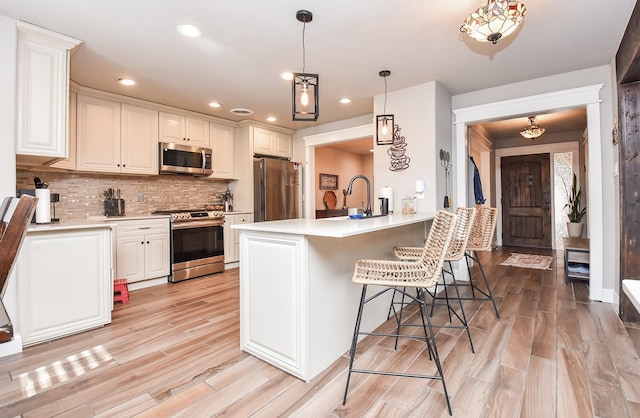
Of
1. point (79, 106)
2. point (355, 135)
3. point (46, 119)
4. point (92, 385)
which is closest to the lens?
point (92, 385)

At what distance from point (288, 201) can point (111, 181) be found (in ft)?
8.24

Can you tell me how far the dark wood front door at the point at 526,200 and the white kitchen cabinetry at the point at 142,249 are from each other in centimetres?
674

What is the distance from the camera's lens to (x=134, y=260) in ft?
12.2

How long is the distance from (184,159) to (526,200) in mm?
6724

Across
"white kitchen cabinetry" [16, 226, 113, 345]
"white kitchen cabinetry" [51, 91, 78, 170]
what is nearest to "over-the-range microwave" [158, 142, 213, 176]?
"white kitchen cabinetry" [51, 91, 78, 170]

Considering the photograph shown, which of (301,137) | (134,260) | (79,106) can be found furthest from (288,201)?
(79,106)

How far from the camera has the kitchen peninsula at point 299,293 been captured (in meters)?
1.82

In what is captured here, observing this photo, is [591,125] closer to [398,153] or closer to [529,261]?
[398,153]

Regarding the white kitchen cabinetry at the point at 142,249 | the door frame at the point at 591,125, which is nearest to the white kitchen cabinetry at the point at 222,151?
the white kitchen cabinetry at the point at 142,249

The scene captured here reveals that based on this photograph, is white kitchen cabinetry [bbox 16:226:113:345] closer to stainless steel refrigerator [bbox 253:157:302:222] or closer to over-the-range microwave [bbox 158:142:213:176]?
over-the-range microwave [bbox 158:142:213:176]

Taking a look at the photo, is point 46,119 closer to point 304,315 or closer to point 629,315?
point 304,315

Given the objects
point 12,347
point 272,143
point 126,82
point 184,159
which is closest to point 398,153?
point 272,143

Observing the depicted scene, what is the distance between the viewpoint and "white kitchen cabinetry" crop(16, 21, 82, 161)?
233 centimetres

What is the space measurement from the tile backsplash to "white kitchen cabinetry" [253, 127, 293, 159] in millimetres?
875
